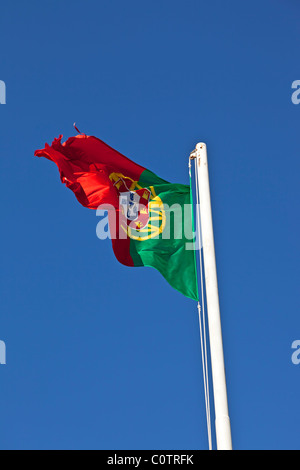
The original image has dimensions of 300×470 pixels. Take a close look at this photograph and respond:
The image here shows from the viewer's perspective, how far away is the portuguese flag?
529 inches

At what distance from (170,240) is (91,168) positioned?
2.14 metres

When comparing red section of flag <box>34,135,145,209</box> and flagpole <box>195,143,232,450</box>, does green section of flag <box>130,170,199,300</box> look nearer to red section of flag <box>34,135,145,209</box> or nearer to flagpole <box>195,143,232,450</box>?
red section of flag <box>34,135,145,209</box>

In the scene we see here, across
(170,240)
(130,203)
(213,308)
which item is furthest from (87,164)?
(213,308)

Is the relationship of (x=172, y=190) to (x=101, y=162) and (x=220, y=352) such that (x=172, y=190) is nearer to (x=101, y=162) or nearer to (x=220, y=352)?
(x=101, y=162)

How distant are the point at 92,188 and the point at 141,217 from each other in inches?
41.7

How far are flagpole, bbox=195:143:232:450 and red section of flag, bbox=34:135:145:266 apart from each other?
1.77 metres

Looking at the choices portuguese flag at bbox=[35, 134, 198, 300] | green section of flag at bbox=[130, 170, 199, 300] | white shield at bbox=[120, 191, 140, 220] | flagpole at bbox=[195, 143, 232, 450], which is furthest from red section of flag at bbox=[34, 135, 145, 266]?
flagpole at bbox=[195, 143, 232, 450]

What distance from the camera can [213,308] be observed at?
1149 centimetres

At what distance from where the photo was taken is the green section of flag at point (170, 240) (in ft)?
43.5

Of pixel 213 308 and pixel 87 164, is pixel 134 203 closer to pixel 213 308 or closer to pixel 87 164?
pixel 87 164

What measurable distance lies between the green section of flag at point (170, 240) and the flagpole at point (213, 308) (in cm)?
109

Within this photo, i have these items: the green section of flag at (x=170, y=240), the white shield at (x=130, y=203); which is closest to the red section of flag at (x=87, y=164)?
the white shield at (x=130, y=203)

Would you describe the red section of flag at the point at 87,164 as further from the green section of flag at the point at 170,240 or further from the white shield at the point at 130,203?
the green section of flag at the point at 170,240
